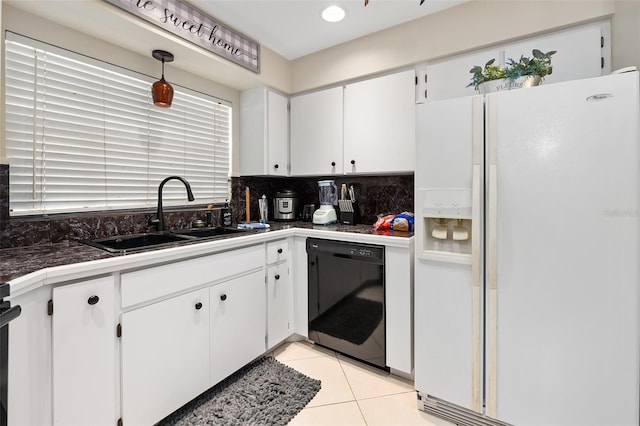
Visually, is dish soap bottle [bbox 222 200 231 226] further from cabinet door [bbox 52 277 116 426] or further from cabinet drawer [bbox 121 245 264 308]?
cabinet door [bbox 52 277 116 426]

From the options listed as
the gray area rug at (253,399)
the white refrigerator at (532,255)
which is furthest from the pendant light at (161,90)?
the gray area rug at (253,399)

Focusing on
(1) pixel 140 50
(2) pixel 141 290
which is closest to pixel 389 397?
(2) pixel 141 290

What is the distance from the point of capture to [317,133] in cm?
258

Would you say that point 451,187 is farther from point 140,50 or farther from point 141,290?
point 140,50

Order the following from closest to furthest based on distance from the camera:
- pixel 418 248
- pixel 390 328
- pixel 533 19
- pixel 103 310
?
pixel 103 310 → pixel 418 248 → pixel 533 19 → pixel 390 328

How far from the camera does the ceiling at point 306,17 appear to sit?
189 cm

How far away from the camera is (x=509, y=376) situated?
4.50ft

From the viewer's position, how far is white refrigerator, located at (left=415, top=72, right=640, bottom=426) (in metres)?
1.18

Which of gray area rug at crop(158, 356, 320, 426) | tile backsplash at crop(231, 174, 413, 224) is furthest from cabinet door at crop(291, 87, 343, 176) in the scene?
gray area rug at crop(158, 356, 320, 426)

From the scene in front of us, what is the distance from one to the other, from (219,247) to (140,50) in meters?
1.44

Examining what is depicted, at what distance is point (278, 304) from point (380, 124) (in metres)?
1.58

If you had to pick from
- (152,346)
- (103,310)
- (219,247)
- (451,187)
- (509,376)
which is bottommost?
(509,376)

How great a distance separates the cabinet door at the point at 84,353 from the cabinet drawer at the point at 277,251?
98 centimetres

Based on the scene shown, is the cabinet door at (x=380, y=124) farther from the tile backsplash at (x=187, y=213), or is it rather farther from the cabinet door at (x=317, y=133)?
the tile backsplash at (x=187, y=213)
